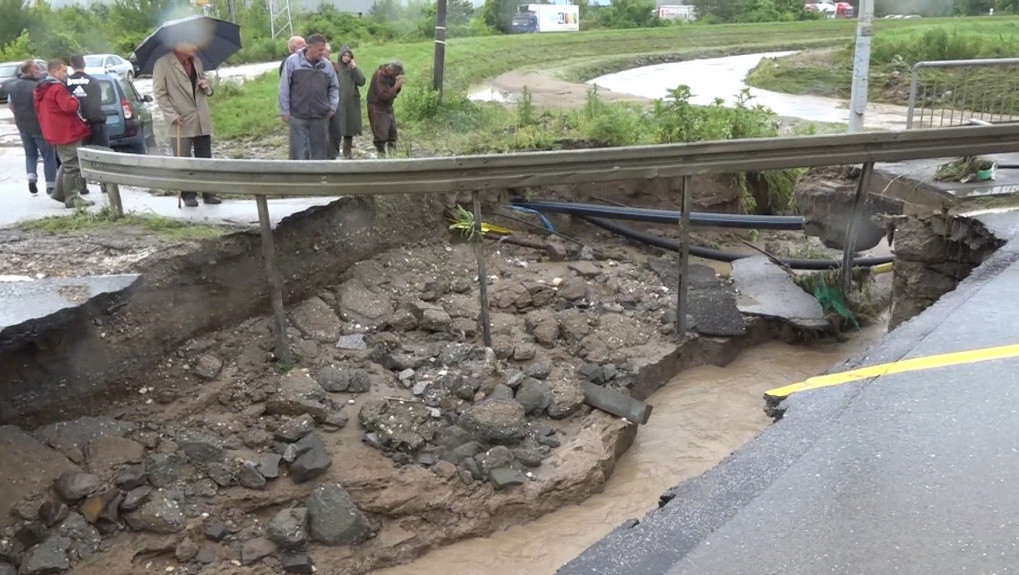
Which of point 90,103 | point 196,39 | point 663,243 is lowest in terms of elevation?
point 663,243

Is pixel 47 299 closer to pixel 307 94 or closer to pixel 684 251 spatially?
pixel 307 94

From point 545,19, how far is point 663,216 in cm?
4476

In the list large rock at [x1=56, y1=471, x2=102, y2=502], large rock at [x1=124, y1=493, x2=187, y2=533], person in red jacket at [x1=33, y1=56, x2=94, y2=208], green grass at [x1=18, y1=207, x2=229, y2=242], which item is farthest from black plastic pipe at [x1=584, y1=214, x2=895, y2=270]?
large rock at [x1=56, y1=471, x2=102, y2=502]

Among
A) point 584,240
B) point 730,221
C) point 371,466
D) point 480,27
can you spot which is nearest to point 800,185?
point 730,221

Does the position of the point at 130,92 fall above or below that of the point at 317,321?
above

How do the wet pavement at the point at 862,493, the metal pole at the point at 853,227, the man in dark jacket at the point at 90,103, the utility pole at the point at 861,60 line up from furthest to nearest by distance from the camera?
the utility pole at the point at 861,60
the man in dark jacket at the point at 90,103
the metal pole at the point at 853,227
the wet pavement at the point at 862,493

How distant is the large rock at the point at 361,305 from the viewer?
26.0 feet

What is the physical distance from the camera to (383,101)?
12.2 m

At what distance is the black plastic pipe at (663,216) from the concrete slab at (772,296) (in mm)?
417

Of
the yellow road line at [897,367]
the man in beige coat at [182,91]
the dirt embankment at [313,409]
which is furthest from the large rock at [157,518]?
the man in beige coat at [182,91]

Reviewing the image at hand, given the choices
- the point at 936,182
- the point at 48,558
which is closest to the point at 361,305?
the point at 48,558

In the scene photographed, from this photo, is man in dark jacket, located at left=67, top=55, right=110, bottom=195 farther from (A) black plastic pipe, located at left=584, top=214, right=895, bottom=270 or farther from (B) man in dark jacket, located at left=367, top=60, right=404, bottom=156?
(A) black plastic pipe, located at left=584, top=214, right=895, bottom=270

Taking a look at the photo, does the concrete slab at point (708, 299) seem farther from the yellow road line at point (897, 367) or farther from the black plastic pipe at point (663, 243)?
the yellow road line at point (897, 367)

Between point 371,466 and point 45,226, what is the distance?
13.4 feet
